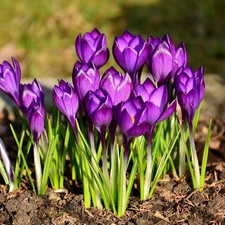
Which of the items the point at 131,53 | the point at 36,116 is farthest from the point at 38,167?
the point at 131,53

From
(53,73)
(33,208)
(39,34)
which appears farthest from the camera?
(39,34)

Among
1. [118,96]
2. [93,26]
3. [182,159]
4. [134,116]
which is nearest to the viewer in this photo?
[134,116]

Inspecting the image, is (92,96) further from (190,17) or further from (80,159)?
(190,17)

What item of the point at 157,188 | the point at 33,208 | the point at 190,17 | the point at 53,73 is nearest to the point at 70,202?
the point at 33,208

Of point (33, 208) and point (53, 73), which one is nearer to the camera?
point (33, 208)

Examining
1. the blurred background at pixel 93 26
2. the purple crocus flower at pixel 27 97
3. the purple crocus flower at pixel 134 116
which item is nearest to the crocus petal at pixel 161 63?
the purple crocus flower at pixel 134 116

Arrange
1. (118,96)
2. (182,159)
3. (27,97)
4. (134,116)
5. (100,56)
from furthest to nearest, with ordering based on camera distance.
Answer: (182,159) < (100,56) < (27,97) < (118,96) < (134,116)

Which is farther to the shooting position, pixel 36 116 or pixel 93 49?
pixel 93 49

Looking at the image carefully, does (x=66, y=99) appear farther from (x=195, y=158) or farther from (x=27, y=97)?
(x=195, y=158)
